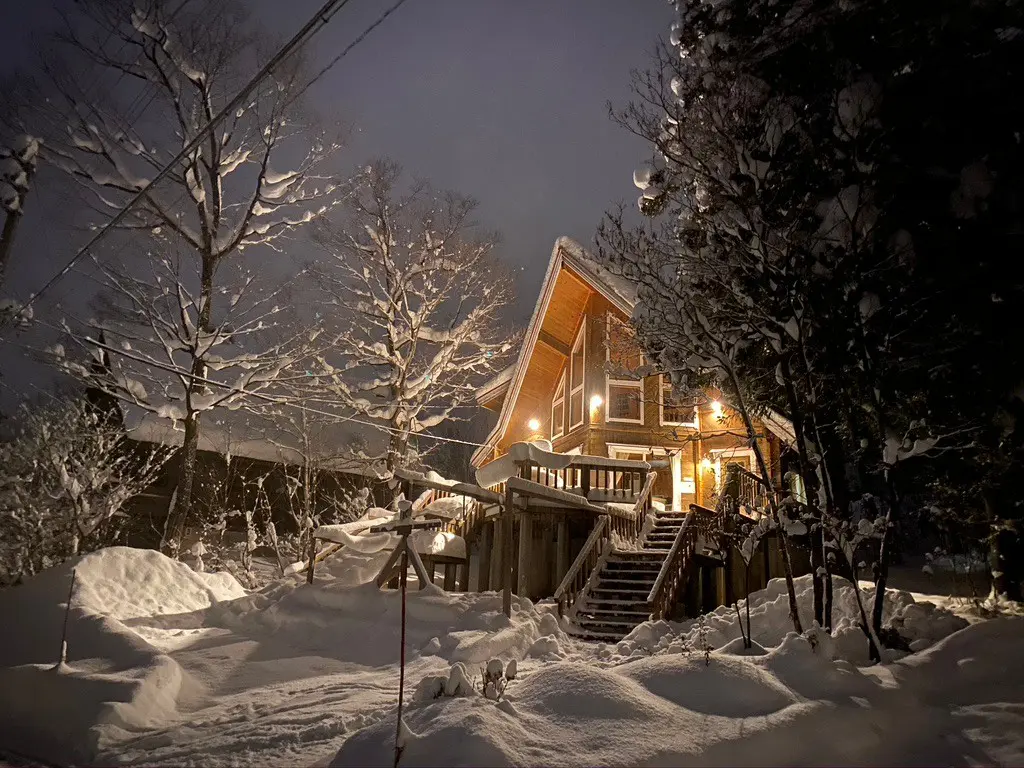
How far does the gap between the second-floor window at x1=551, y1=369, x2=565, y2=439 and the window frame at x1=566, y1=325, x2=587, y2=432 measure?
35.2 inches

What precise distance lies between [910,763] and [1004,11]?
8501mm

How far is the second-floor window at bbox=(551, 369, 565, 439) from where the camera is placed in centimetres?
2323

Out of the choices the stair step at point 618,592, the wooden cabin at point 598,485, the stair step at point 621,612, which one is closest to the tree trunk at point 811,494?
the wooden cabin at point 598,485

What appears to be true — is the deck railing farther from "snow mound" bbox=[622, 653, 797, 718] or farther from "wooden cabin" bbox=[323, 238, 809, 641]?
"snow mound" bbox=[622, 653, 797, 718]

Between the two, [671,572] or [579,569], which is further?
[579,569]

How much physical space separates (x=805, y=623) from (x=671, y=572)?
4.01 metres

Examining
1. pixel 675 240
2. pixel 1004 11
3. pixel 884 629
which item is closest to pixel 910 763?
pixel 884 629

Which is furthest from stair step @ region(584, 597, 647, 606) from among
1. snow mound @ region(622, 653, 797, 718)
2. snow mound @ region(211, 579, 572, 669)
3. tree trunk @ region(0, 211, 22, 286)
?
tree trunk @ region(0, 211, 22, 286)

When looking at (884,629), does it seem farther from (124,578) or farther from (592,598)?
(124,578)

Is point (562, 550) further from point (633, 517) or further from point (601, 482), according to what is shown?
point (601, 482)

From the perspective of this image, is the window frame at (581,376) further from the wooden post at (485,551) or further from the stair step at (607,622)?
the stair step at (607,622)

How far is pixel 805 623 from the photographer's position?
7375 mm

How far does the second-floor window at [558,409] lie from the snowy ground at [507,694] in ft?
44.8

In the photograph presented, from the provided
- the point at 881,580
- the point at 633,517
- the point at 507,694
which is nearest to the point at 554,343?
the point at 633,517
